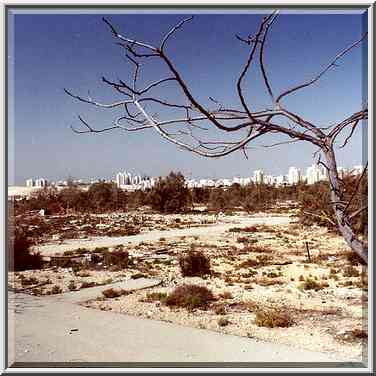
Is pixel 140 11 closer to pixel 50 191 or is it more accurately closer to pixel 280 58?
pixel 280 58

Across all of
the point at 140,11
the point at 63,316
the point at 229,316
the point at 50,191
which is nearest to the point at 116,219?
the point at 50,191

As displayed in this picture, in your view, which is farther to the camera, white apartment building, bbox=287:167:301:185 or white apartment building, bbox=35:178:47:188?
white apartment building, bbox=287:167:301:185

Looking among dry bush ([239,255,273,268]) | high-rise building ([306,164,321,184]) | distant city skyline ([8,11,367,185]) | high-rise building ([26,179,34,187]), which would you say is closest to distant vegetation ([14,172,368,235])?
high-rise building ([306,164,321,184])

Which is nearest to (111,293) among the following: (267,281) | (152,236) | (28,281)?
(152,236)

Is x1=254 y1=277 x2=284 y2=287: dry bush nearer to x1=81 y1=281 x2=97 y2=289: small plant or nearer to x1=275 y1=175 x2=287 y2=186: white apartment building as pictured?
x1=275 y1=175 x2=287 y2=186: white apartment building

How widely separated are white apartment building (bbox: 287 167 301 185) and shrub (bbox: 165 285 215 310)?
1387 millimetres

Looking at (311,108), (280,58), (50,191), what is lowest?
(50,191)

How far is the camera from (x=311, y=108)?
412cm

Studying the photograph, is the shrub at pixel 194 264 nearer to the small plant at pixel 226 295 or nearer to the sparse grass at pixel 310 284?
the small plant at pixel 226 295

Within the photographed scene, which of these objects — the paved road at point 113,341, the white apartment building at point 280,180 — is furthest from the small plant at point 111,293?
the white apartment building at point 280,180

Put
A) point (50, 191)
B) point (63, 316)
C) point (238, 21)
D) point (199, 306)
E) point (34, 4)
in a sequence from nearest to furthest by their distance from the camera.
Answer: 1. point (34, 4)
2. point (238, 21)
3. point (63, 316)
4. point (50, 191)
5. point (199, 306)

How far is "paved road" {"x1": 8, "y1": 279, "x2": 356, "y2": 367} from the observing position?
3543 millimetres

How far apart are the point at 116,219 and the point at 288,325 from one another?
6.67 feet

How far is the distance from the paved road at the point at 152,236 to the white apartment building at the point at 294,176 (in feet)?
2.61
